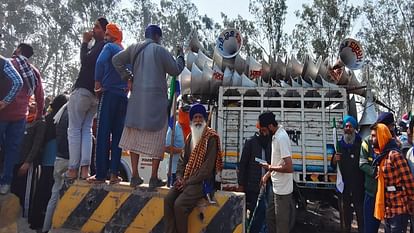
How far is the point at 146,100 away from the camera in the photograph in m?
3.51

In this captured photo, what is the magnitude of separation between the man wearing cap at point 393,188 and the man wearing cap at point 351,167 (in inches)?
62.5

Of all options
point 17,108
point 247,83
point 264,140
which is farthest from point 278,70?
point 17,108

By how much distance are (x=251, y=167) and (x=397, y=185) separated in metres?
1.93

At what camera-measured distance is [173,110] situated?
12.9ft

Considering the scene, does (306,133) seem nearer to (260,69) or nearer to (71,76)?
(260,69)

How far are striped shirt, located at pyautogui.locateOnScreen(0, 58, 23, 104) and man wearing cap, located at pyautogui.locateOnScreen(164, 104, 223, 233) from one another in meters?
1.82

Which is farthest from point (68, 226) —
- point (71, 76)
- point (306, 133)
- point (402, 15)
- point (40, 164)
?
point (71, 76)

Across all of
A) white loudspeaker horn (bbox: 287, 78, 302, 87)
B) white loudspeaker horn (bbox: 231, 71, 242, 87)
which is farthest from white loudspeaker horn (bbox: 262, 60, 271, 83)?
white loudspeaker horn (bbox: 231, 71, 242, 87)

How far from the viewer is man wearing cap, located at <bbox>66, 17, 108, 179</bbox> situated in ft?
12.8

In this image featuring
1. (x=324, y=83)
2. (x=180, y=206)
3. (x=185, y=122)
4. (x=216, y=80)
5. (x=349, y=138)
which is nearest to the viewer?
(x=180, y=206)

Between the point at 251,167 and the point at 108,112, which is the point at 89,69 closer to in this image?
the point at 108,112

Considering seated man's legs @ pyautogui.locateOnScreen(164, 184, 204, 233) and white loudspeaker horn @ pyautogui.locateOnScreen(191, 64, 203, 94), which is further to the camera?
white loudspeaker horn @ pyautogui.locateOnScreen(191, 64, 203, 94)

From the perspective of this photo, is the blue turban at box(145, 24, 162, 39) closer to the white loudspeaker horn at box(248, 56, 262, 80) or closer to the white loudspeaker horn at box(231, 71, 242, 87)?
the white loudspeaker horn at box(231, 71, 242, 87)

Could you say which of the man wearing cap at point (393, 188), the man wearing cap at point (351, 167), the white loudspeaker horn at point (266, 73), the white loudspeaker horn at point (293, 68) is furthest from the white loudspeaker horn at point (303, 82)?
the man wearing cap at point (393, 188)
